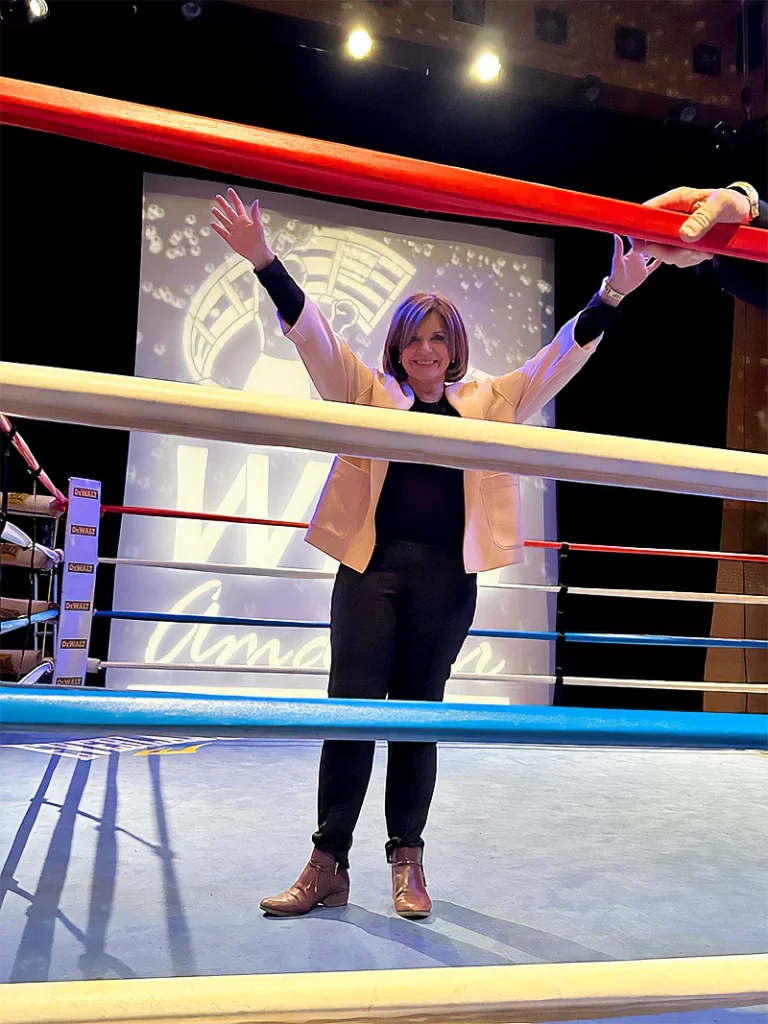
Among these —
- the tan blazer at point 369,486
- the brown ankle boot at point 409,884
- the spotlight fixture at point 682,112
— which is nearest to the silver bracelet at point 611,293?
the tan blazer at point 369,486

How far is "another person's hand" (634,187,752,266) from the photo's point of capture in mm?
685

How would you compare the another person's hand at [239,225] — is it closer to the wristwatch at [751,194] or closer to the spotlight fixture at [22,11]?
the wristwatch at [751,194]

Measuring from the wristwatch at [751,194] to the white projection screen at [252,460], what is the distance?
3217 millimetres

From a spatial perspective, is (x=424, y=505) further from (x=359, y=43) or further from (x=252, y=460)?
(x=359, y=43)

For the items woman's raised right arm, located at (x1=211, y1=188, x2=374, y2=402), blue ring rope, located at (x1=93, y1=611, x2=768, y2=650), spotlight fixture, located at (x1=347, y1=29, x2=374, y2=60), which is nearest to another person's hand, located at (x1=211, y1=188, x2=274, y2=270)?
woman's raised right arm, located at (x1=211, y1=188, x2=374, y2=402)

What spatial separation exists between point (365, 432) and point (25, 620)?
184cm

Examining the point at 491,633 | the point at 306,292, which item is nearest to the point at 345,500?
the point at 491,633

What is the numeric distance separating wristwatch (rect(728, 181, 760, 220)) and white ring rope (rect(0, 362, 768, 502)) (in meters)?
0.28

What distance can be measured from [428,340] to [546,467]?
Result: 0.84 m

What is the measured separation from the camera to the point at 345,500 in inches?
50.4

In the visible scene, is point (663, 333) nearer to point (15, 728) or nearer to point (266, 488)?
point (266, 488)

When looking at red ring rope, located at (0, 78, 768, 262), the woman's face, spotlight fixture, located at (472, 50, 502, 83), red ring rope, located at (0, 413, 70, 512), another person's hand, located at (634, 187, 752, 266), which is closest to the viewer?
red ring rope, located at (0, 78, 768, 262)

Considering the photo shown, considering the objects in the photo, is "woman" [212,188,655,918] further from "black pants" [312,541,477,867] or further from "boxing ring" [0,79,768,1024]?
"boxing ring" [0,79,768,1024]

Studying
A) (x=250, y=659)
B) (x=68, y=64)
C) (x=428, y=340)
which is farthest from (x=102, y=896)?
(x=68, y=64)
